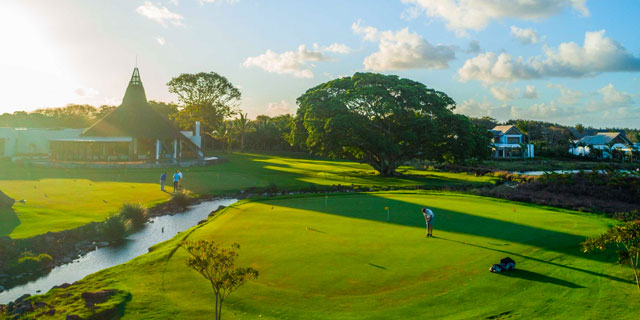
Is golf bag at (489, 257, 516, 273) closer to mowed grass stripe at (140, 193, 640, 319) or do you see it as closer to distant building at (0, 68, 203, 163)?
mowed grass stripe at (140, 193, 640, 319)

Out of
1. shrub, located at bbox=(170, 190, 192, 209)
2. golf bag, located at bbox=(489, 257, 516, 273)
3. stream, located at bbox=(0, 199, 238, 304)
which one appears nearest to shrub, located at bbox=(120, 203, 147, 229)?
stream, located at bbox=(0, 199, 238, 304)

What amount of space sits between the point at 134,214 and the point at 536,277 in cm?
1866

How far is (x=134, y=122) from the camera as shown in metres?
56.6

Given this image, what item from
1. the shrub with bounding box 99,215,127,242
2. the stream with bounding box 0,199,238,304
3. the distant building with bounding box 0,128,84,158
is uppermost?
the distant building with bounding box 0,128,84,158

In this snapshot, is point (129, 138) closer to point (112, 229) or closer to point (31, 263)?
point (112, 229)

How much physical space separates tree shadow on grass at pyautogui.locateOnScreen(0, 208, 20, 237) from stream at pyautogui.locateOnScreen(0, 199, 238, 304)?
3.65 meters

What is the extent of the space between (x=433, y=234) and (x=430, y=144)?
29.8 m

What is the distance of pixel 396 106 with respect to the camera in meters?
43.4

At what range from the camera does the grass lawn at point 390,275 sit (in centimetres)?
930

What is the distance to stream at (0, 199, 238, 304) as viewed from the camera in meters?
12.6

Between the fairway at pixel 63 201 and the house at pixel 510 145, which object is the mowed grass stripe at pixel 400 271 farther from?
the house at pixel 510 145

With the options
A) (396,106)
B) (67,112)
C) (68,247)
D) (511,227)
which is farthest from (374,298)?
(67,112)

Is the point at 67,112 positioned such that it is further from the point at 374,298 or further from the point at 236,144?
the point at 374,298

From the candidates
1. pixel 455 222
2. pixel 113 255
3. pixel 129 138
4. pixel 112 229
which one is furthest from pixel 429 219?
pixel 129 138
